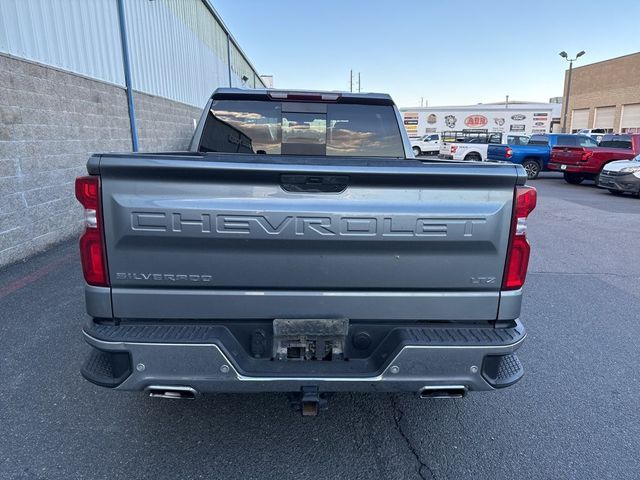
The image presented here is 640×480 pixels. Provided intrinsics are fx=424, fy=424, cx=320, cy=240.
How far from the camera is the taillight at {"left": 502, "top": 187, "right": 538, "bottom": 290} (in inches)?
83.2

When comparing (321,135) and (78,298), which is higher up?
(321,135)

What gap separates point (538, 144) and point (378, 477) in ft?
66.0

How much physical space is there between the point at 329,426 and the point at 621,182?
1484 cm

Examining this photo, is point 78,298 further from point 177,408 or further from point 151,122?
point 151,122

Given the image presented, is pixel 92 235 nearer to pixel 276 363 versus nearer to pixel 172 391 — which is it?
pixel 172 391

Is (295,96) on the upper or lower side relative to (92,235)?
upper

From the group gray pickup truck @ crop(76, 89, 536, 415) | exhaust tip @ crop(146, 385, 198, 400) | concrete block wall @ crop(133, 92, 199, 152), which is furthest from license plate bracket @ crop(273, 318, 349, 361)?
concrete block wall @ crop(133, 92, 199, 152)

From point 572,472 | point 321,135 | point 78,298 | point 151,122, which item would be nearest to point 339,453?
point 572,472

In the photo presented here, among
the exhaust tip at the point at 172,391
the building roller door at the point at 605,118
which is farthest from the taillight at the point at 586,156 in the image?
the building roller door at the point at 605,118

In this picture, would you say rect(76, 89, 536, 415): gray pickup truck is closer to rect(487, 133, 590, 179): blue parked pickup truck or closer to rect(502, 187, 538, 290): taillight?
rect(502, 187, 538, 290): taillight

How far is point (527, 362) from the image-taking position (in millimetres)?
3641

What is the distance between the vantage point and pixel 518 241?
2.15 m

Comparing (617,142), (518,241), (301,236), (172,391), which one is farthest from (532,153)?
(172,391)

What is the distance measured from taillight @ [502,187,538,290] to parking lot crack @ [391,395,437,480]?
1.15 m
